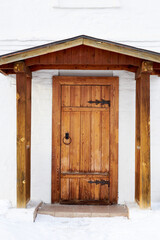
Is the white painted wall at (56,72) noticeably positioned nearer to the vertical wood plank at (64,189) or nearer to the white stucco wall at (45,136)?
the white stucco wall at (45,136)

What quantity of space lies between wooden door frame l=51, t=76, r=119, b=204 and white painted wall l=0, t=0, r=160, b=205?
10cm

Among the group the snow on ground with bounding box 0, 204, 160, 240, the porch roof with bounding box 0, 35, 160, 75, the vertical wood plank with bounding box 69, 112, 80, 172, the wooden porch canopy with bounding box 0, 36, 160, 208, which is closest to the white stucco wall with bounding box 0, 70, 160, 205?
the vertical wood plank with bounding box 69, 112, 80, 172

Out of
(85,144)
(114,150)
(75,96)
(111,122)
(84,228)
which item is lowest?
(84,228)

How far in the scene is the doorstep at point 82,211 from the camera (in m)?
5.18

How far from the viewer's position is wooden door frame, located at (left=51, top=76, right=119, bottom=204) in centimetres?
566

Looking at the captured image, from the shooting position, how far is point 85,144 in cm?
573

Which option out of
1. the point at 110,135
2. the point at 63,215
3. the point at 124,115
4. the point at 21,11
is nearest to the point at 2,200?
the point at 63,215

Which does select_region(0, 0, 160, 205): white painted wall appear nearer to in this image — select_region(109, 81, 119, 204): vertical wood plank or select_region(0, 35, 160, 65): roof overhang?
select_region(109, 81, 119, 204): vertical wood plank

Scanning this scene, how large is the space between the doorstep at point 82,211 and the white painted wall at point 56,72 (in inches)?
12.1

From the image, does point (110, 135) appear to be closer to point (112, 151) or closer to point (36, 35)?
point (112, 151)

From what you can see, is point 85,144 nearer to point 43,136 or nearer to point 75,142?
point 75,142

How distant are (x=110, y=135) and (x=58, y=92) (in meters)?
1.27

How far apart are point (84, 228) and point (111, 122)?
197 cm

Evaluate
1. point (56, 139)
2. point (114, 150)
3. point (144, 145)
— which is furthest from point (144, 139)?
point (56, 139)
